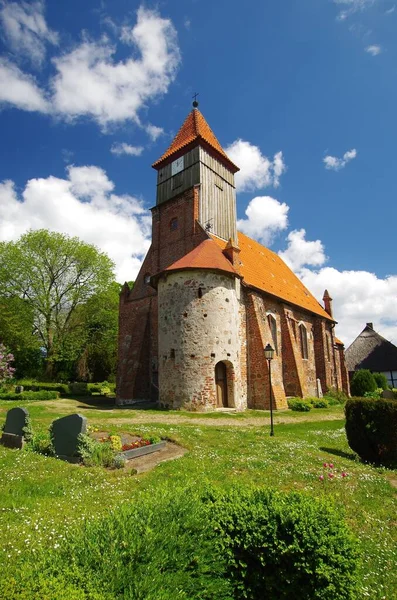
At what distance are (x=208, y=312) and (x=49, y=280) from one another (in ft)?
67.5

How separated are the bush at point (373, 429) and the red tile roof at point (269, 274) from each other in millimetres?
12771

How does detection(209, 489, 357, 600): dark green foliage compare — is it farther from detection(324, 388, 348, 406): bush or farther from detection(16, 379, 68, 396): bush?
detection(16, 379, 68, 396): bush

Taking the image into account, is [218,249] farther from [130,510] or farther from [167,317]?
[130,510]

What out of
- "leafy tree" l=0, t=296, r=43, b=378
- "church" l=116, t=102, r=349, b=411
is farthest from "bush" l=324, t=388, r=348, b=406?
"leafy tree" l=0, t=296, r=43, b=378

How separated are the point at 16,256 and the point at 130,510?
33373 mm

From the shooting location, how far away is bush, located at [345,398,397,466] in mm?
8477

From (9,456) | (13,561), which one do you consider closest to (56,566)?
(13,561)

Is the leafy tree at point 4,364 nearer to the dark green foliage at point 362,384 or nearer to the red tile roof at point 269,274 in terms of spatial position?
the red tile roof at point 269,274

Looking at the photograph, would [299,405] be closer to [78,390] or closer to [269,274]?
[269,274]

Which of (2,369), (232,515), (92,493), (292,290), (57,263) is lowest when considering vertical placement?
(92,493)

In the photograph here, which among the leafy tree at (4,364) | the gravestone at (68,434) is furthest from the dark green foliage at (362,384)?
the leafy tree at (4,364)

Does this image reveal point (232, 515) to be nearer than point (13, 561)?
No

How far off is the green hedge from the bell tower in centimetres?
2062

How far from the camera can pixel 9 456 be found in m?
7.35
